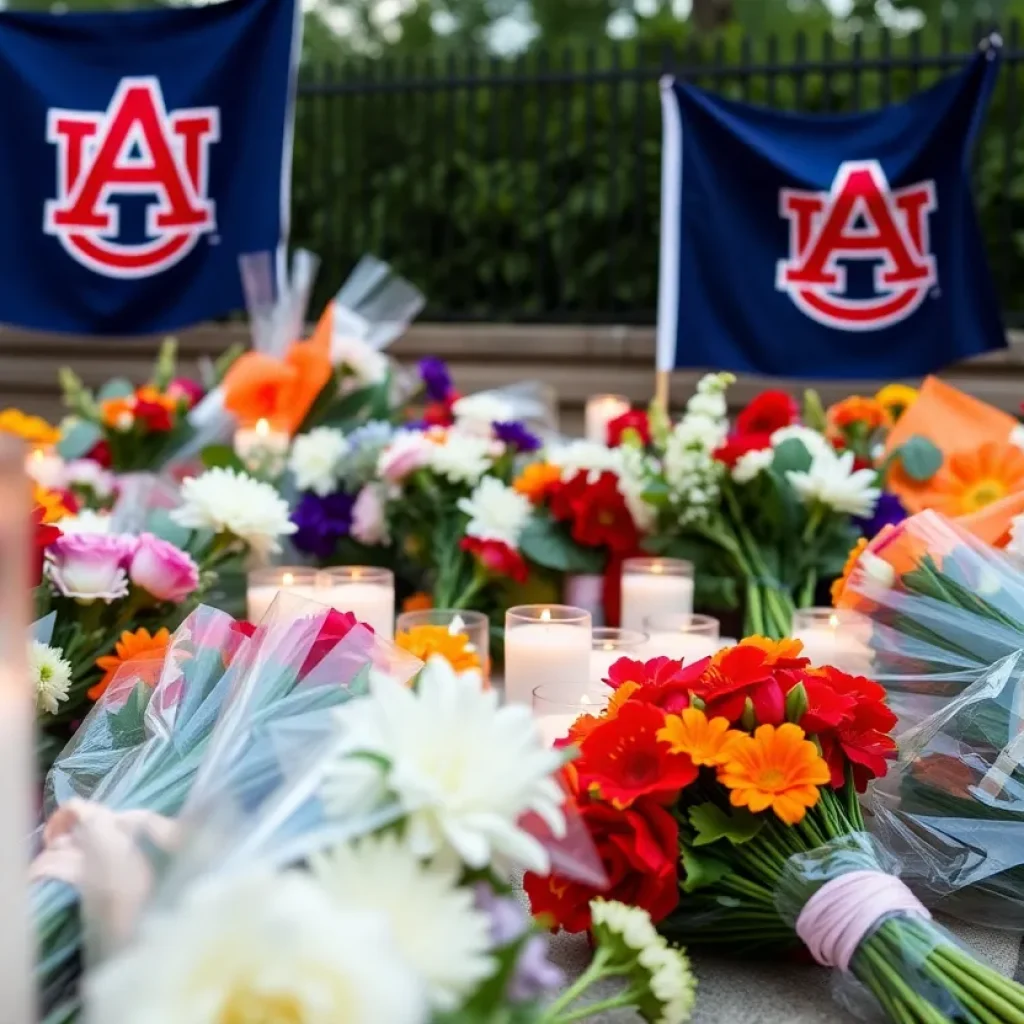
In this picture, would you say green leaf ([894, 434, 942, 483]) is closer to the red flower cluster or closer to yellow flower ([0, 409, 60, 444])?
the red flower cluster

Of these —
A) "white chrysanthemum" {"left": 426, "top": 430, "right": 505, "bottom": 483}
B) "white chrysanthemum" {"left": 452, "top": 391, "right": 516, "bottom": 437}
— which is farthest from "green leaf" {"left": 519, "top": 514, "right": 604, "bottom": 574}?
"white chrysanthemum" {"left": 452, "top": 391, "right": 516, "bottom": 437}

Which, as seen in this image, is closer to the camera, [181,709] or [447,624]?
[181,709]

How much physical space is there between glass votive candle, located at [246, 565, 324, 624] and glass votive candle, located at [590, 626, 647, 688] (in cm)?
44

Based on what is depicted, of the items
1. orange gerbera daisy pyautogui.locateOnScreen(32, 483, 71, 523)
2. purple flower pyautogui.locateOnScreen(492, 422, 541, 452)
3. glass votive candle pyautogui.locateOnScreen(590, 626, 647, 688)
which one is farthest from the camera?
purple flower pyautogui.locateOnScreen(492, 422, 541, 452)

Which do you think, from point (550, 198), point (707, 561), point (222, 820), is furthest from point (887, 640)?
point (550, 198)

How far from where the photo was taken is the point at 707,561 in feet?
8.82

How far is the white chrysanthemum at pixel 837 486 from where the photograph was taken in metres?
2.49

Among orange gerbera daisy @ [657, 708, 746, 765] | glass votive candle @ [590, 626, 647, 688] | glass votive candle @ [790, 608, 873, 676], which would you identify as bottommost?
glass votive candle @ [590, 626, 647, 688]

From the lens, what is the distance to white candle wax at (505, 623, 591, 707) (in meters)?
1.85

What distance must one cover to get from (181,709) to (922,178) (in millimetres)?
3213

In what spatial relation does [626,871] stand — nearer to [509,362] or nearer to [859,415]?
[859,415]

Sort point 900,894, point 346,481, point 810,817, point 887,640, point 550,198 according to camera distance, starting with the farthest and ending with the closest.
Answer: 1. point 550,198
2. point 346,481
3. point 887,640
4. point 810,817
5. point 900,894

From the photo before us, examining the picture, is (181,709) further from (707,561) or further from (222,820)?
(707,561)

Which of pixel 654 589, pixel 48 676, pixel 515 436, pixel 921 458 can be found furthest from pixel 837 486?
pixel 48 676
